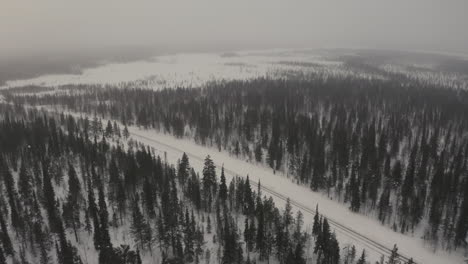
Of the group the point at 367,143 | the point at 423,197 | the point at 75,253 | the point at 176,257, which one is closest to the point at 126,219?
the point at 75,253

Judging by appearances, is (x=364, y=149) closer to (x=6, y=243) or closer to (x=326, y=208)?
(x=326, y=208)

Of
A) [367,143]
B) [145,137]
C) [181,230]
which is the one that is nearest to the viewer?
[181,230]

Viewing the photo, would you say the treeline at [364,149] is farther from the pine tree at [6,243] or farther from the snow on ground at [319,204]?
the pine tree at [6,243]

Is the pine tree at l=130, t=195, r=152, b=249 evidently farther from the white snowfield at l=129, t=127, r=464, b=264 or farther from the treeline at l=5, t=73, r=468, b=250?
the treeline at l=5, t=73, r=468, b=250

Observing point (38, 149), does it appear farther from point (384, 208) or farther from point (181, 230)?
point (384, 208)

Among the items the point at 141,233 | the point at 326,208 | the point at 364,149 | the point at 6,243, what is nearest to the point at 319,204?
the point at 326,208

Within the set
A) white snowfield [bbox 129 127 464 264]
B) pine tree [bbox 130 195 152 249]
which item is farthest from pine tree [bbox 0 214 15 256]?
white snowfield [bbox 129 127 464 264]
